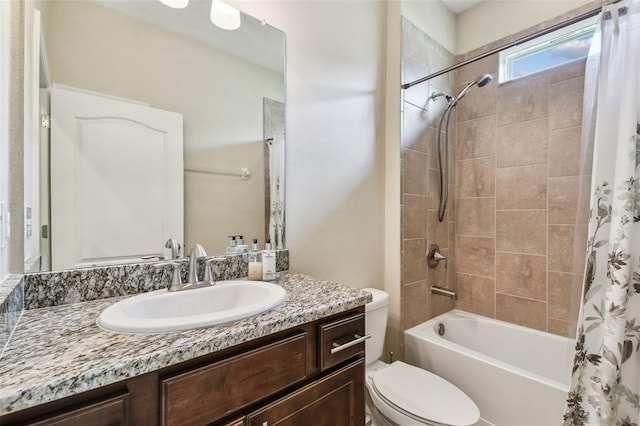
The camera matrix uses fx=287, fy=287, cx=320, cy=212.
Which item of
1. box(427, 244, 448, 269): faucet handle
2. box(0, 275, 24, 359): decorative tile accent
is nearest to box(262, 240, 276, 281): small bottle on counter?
box(0, 275, 24, 359): decorative tile accent

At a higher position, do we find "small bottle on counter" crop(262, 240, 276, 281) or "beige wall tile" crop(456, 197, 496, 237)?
"beige wall tile" crop(456, 197, 496, 237)

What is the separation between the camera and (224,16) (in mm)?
1236

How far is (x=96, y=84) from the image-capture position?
38.0 inches

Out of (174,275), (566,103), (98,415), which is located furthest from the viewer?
(566,103)

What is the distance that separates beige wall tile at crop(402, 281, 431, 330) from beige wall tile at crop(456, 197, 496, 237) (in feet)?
2.01

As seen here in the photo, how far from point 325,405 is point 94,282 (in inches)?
32.7

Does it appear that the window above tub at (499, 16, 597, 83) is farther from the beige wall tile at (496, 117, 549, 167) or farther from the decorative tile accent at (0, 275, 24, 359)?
the decorative tile accent at (0, 275, 24, 359)

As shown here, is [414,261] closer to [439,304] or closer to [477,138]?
[439,304]

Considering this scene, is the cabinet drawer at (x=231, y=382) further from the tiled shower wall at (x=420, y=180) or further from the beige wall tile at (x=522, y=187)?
the beige wall tile at (x=522, y=187)

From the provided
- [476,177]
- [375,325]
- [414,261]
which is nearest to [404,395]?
[375,325]

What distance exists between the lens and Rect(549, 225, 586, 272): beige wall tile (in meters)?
1.78

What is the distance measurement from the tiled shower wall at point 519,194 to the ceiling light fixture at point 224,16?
5.86 ft

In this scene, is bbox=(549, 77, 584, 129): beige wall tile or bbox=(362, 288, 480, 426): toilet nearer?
bbox=(362, 288, 480, 426): toilet

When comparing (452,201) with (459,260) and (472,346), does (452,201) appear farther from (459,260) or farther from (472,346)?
(472,346)
